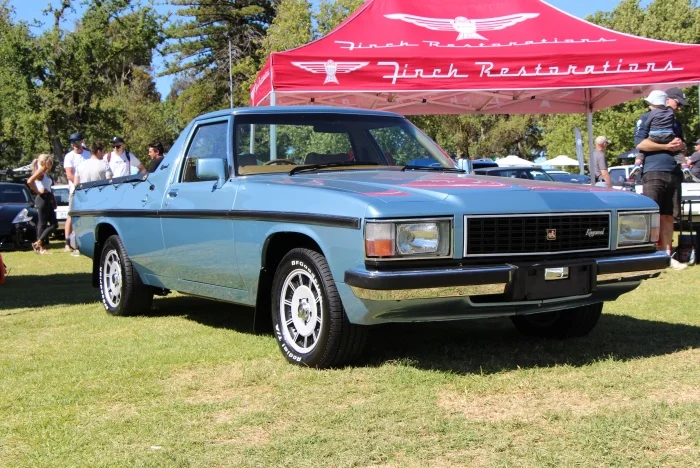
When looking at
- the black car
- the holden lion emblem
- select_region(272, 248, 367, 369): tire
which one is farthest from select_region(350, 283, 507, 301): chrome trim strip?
the black car

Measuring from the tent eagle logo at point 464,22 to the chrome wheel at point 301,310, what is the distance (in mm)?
7818

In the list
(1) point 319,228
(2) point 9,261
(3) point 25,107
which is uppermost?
(3) point 25,107

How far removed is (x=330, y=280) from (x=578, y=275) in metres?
1.32

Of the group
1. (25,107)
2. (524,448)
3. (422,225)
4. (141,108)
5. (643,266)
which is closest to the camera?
(524,448)

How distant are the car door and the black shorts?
507 cm

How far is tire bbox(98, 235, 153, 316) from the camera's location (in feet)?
22.6

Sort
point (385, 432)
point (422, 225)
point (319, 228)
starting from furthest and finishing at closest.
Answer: point (319, 228) < point (422, 225) < point (385, 432)

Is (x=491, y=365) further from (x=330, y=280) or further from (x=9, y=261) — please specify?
(x=9, y=261)

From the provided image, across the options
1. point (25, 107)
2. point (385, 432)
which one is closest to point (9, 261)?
point (385, 432)

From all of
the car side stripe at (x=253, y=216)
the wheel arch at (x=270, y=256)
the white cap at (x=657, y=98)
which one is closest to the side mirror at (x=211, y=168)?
the car side stripe at (x=253, y=216)

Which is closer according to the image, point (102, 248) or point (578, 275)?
point (578, 275)

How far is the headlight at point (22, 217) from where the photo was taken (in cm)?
1591

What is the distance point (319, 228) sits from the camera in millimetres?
4547

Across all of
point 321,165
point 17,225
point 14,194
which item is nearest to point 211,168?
point 321,165
